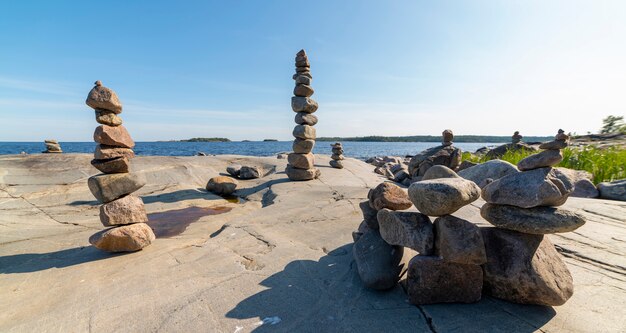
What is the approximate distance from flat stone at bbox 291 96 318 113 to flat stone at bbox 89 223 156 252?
7.35 meters

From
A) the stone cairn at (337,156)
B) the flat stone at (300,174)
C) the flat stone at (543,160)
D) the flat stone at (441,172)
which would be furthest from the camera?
the stone cairn at (337,156)

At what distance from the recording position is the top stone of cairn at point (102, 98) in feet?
13.3

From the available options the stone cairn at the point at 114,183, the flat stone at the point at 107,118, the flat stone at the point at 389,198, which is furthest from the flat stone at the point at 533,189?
the flat stone at the point at 107,118

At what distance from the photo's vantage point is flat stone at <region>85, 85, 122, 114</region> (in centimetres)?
405

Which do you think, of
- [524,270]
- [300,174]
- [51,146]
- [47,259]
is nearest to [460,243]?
[524,270]

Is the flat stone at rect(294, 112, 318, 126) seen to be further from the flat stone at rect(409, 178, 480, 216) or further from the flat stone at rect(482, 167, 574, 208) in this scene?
the flat stone at rect(482, 167, 574, 208)

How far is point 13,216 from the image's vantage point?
6.39 metres

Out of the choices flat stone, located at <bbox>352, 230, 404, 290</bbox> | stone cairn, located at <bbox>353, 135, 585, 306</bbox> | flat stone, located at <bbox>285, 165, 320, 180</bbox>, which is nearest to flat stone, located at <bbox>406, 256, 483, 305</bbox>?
stone cairn, located at <bbox>353, 135, 585, 306</bbox>

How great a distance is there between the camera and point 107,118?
14.1 ft

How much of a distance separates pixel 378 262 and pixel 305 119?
8160mm

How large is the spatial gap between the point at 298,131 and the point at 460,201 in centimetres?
837

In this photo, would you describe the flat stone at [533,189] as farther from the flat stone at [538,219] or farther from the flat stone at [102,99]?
the flat stone at [102,99]

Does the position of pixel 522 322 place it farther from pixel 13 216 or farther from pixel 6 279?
pixel 13 216

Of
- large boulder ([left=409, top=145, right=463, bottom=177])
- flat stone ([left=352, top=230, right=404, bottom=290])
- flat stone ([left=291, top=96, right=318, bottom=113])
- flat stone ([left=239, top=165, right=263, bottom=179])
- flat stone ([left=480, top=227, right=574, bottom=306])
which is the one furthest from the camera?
flat stone ([left=239, top=165, right=263, bottom=179])
